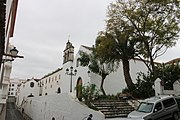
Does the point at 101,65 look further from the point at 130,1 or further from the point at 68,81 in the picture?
the point at 68,81

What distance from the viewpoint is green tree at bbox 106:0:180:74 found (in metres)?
14.5

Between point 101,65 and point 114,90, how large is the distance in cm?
430

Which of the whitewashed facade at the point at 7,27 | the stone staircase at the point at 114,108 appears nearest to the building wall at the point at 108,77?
the stone staircase at the point at 114,108

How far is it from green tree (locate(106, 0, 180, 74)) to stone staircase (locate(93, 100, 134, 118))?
3.85m

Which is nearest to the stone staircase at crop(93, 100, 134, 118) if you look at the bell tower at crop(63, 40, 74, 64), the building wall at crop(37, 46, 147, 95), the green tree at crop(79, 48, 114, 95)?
the green tree at crop(79, 48, 114, 95)

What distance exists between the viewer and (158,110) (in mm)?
9961

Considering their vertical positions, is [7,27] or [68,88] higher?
[7,27]


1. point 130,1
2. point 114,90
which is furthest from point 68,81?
point 130,1

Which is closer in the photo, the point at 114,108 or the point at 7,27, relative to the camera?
the point at 7,27

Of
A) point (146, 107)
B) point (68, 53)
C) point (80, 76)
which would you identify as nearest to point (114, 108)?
point (146, 107)

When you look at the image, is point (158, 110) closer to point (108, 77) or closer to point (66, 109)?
point (66, 109)

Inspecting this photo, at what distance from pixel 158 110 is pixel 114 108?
3.78 meters

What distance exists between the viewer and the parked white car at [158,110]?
962cm

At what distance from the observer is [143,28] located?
15.0m
